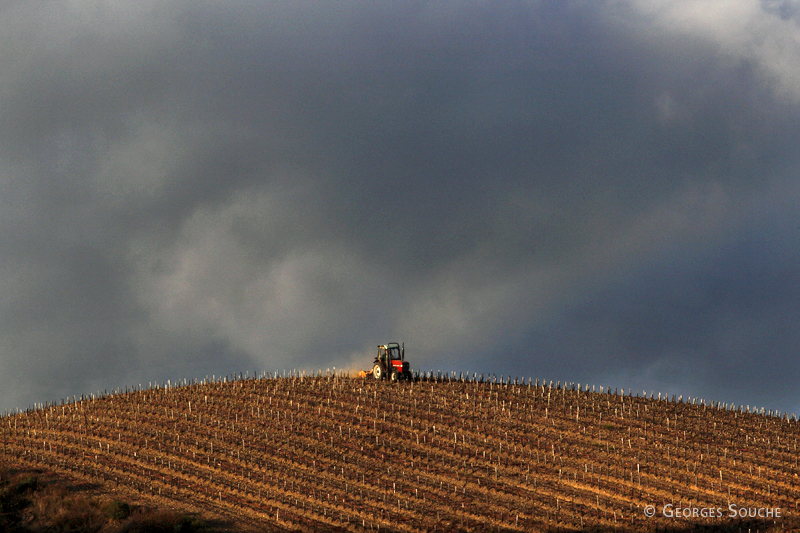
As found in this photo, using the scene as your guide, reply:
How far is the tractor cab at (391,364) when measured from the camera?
6612 cm

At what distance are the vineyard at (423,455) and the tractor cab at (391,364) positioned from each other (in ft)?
4.71

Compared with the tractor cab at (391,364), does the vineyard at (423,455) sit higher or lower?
lower

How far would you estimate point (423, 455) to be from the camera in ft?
156

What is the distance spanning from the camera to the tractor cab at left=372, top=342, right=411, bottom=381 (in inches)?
2603

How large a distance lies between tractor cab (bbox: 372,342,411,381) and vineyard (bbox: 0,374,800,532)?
56.5 inches

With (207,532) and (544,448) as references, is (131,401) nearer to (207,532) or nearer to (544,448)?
(207,532)

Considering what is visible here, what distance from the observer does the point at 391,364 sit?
66562mm

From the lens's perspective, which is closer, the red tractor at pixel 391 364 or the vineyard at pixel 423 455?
the vineyard at pixel 423 455

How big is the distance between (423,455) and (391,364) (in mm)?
19523

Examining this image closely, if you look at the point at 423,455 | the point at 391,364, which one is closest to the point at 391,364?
the point at 391,364

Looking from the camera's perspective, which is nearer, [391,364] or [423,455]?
[423,455]

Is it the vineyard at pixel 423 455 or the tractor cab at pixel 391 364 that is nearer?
the vineyard at pixel 423 455

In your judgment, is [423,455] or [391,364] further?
[391,364]

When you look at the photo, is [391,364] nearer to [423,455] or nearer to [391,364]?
[391,364]
